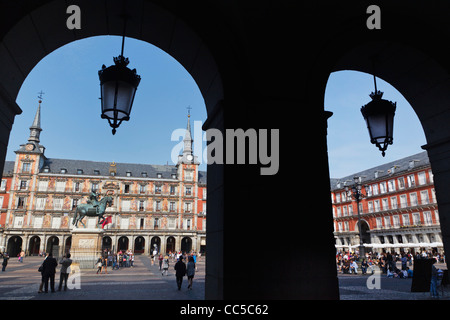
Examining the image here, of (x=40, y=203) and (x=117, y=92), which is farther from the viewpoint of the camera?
(x=40, y=203)

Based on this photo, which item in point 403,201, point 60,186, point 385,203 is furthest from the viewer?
point 60,186

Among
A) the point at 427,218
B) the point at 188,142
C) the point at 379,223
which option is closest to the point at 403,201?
the point at 427,218

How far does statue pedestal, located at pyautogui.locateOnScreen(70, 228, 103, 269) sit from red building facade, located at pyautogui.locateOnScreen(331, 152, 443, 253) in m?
25.2

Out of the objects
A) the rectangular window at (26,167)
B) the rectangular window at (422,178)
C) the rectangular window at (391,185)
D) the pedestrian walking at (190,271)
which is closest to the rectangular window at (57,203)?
the rectangular window at (26,167)

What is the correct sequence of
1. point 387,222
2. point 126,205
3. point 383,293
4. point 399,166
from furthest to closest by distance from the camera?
point 126,205 → point 399,166 → point 387,222 → point 383,293

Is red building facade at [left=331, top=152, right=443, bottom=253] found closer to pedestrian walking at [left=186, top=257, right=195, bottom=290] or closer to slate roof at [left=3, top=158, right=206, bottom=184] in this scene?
pedestrian walking at [left=186, top=257, right=195, bottom=290]

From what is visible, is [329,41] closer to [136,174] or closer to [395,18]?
[395,18]

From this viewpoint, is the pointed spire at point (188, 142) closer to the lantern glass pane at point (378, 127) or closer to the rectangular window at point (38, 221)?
the rectangular window at point (38, 221)

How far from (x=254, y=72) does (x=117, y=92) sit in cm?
147

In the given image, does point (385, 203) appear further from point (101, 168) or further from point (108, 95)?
point (108, 95)

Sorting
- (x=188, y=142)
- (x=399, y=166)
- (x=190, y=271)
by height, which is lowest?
(x=190, y=271)

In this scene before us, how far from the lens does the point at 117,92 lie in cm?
333

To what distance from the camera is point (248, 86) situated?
330 cm
